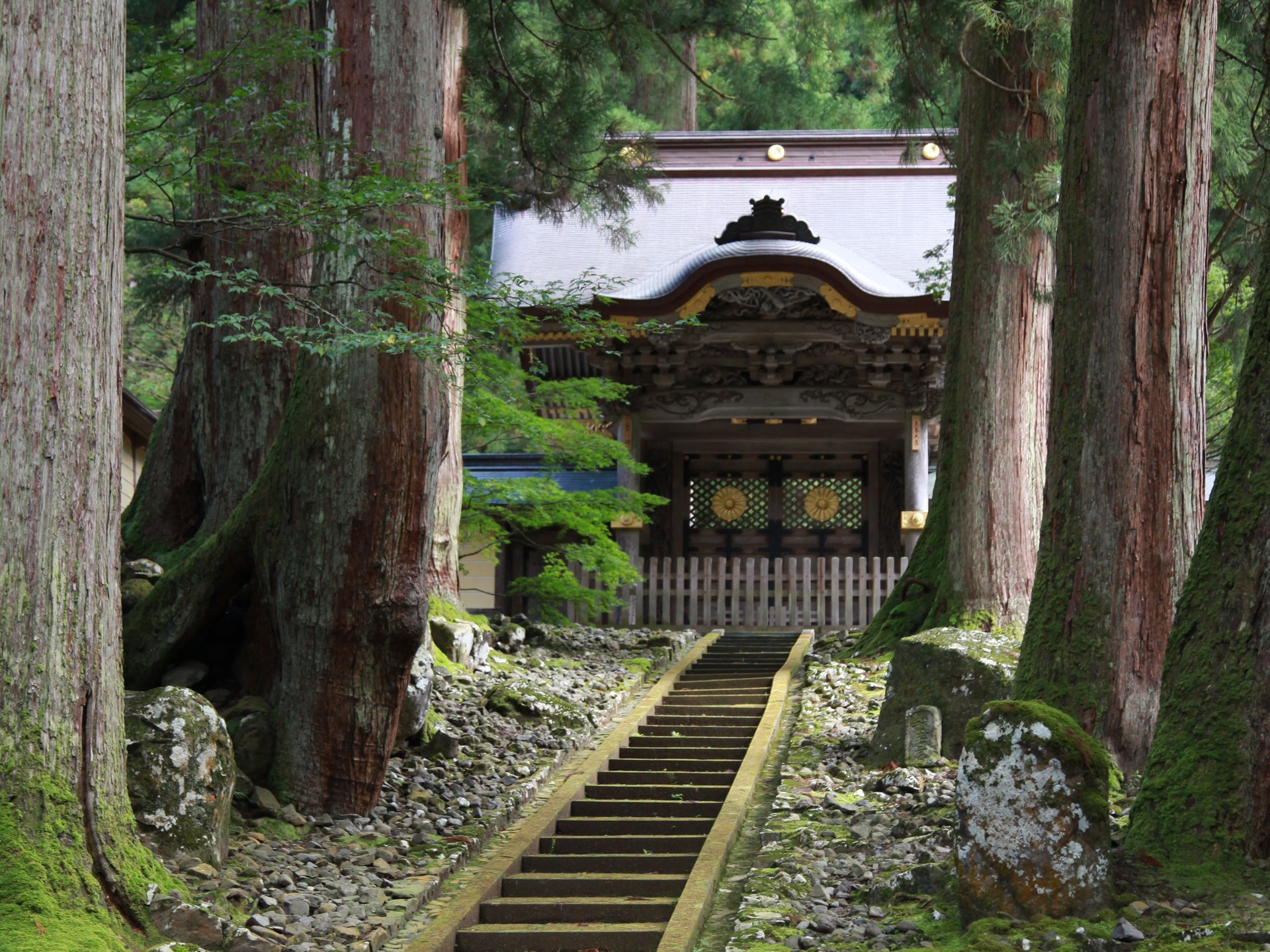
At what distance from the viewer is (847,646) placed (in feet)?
37.8

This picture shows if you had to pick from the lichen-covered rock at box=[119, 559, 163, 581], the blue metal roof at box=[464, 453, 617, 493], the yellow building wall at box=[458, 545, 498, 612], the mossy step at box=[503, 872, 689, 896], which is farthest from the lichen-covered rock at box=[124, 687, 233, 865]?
the blue metal roof at box=[464, 453, 617, 493]

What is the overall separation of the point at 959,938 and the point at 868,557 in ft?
45.4

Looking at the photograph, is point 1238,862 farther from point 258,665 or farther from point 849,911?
point 258,665

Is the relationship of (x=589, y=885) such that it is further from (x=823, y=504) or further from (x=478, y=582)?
(x=823, y=504)

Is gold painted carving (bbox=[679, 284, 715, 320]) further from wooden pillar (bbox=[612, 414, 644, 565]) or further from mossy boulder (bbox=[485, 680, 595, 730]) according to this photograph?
mossy boulder (bbox=[485, 680, 595, 730])

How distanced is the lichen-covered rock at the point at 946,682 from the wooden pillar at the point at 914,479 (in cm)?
793

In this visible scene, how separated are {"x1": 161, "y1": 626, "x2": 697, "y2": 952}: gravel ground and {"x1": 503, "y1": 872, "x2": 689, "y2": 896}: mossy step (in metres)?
0.34

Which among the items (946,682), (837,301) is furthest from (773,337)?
(946,682)

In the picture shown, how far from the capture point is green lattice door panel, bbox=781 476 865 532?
18125mm

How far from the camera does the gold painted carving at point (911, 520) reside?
15.4 m

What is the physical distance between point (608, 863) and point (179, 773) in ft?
7.03

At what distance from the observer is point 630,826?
22.9 feet

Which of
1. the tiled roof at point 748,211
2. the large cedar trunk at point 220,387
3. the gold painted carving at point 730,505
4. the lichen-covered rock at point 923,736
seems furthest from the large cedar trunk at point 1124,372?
the gold painted carving at point 730,505

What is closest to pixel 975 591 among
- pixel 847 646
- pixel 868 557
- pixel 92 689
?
pixel 847 646
